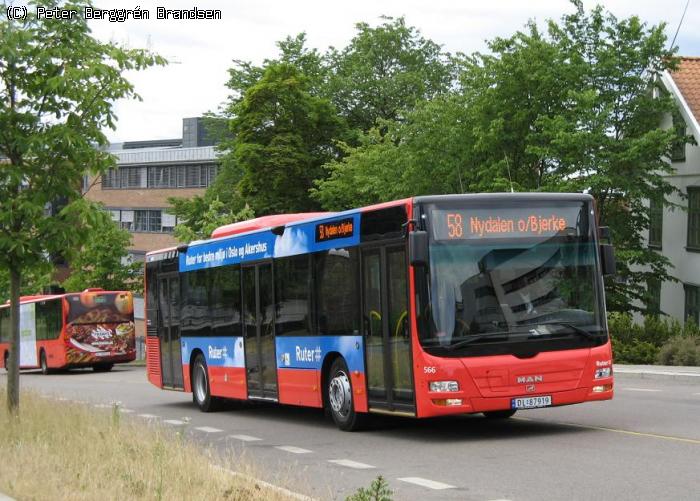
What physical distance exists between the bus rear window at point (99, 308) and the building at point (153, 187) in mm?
34638

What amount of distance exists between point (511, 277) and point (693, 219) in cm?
2736

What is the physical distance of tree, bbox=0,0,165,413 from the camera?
15016 millimetres

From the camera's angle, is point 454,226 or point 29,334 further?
point 29,334

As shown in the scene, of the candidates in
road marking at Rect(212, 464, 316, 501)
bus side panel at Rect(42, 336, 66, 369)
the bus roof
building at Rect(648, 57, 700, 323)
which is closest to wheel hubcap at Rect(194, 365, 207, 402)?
the bus roof

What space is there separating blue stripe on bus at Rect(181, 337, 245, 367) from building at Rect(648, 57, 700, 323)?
19622 mm

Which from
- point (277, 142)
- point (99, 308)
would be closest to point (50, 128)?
point (99, 308)

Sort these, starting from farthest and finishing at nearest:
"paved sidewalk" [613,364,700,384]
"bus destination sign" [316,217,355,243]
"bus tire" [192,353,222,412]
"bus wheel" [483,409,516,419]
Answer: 1. "paved sidewalk" [613,364,700,384]
2. "bus tire" [192,353,222,412]
3. "bus wheel" [483,409,516,419]
4. "bus destination sign" [316,217,355,243]

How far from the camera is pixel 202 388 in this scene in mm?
21578

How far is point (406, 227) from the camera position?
14062mm

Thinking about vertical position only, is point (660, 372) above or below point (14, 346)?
below

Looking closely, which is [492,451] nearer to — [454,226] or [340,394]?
[454,226]

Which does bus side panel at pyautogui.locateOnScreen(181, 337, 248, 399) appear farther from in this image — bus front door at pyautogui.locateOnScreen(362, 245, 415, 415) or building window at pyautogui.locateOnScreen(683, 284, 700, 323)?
building window at pyautogui.locateOnScreen(683, 284, 700, 323)

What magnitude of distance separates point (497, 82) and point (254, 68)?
2785 cm

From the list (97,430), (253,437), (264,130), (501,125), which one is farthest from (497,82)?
(97,430)
